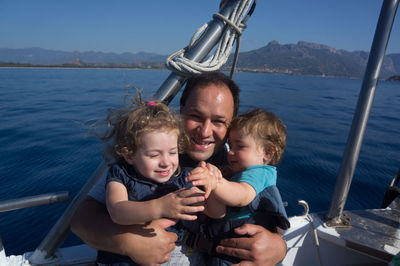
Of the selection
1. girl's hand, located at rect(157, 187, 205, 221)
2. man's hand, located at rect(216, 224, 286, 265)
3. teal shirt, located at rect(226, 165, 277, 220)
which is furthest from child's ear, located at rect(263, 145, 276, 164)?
girl's hand, located at rect(157, 187, 205, 221)

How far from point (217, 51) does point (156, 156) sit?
0.89m

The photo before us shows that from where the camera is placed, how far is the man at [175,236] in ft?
4.10

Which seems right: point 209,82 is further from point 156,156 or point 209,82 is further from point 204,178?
point 204,178

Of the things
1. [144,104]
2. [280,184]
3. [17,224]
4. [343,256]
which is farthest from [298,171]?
[17,224]

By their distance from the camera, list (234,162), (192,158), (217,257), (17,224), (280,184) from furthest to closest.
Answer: (280,184) < (17,224) < (192,158) < (234,162) < (217,257)

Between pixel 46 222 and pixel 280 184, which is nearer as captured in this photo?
pixel 46 222

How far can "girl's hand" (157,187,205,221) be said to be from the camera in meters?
0.96

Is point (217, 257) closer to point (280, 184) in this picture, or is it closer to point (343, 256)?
point (343, 256)

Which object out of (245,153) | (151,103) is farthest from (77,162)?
(245,153)

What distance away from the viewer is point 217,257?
55.7 inches

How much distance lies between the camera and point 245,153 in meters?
1.55

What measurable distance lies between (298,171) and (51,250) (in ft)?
18.2

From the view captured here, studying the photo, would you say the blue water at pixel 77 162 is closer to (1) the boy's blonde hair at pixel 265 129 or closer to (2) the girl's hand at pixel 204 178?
(1) the boy's blonde hair at pixel 265 129

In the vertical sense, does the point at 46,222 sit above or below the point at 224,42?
below
